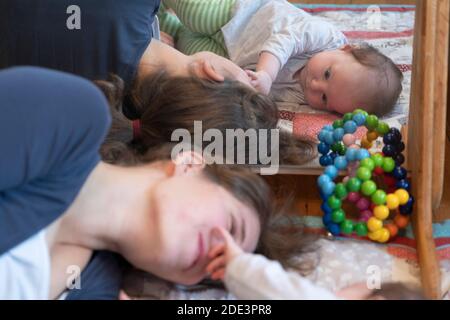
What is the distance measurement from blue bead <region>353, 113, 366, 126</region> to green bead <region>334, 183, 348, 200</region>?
157 mm

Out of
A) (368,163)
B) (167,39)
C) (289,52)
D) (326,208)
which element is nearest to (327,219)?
(326,208)

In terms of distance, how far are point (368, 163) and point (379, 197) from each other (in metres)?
0.06

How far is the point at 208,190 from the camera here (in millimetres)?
873

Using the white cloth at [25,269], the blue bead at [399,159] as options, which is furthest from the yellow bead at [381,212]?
the white cloth at [25,269]

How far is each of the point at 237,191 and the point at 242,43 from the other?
2.20ft

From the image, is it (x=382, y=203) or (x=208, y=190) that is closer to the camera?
(x=208, y=190)

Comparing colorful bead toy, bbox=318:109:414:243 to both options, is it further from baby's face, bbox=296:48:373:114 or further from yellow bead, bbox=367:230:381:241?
baby's face, bbox=296:48:373:114

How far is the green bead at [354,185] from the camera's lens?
1.04 m

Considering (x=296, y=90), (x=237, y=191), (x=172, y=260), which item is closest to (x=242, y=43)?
(x=296, y=90)

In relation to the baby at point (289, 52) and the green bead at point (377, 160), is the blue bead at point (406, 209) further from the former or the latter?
the baby at point (289, 52)

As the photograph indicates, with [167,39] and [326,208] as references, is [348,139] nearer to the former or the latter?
[326,208]

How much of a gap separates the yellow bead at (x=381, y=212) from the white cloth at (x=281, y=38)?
433 millimetres

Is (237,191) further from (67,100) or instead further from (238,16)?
(238,16)

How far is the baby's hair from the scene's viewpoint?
1.32m
